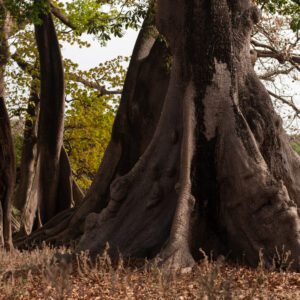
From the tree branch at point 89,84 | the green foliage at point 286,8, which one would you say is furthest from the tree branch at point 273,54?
the tree branch at point 89,84

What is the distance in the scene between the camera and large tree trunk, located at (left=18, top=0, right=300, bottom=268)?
9.04 meters

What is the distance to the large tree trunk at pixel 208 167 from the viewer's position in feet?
29.7

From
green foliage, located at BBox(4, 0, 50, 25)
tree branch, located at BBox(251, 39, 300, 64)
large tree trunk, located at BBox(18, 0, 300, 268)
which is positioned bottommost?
large tree trunk, located at BBox(18, 0, 300, 268)

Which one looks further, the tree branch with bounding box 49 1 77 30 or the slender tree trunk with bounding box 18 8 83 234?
the tree branch with bounding box 49 1 77 30

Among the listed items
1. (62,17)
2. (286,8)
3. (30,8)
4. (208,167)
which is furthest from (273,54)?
(208,167)

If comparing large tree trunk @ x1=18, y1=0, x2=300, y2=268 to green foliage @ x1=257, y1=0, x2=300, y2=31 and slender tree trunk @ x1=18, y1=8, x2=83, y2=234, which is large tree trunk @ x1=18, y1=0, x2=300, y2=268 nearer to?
green foliage @ x1=257, y1=0, x2=300, y2=31

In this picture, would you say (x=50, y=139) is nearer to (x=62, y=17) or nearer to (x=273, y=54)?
(x=62, y=17)

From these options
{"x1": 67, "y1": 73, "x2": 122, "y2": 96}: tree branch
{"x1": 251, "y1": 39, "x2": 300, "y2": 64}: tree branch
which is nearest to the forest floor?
{"x1": 251, "y1": 39, "x2": 300, "y2": 64}: tree branch

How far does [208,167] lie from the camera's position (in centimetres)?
959

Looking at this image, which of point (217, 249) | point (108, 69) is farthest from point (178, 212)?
point (108, 69)

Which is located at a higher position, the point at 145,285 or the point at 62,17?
the point at 62,17

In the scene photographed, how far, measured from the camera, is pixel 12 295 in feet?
20.7

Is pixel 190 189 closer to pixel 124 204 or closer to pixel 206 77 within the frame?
pixel 124 204

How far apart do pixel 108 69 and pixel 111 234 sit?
16.3 meters
